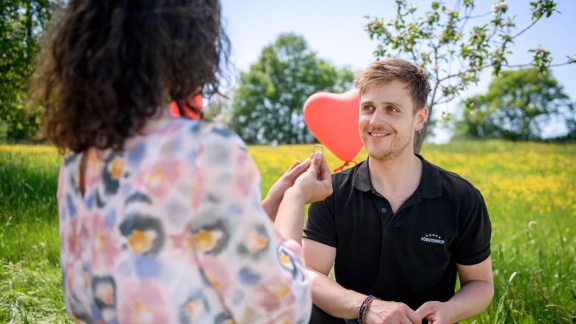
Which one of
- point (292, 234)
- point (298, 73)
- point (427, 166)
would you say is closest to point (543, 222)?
point (427, 166)

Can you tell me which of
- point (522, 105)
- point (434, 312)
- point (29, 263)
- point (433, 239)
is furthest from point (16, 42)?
point (522, 105)

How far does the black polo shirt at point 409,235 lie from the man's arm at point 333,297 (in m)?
0.05

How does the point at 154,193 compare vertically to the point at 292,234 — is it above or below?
above

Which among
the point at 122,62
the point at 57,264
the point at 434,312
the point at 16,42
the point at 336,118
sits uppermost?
the point at 16,42

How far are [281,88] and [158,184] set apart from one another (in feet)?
137

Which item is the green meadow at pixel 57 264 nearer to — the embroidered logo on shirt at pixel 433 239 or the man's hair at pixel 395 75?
the embroidered logo on shirt at pixel 433 239

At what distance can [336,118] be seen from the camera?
246cm

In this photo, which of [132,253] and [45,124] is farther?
[45,124]

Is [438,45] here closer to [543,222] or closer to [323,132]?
[323,132]

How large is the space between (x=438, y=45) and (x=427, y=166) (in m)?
1.58

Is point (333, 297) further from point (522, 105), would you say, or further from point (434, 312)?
point (522, 105)

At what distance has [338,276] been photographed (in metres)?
2.27

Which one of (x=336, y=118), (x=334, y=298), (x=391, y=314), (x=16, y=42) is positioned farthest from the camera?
(x=16, y=42)

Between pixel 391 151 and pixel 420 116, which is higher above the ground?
pixel 420 116
